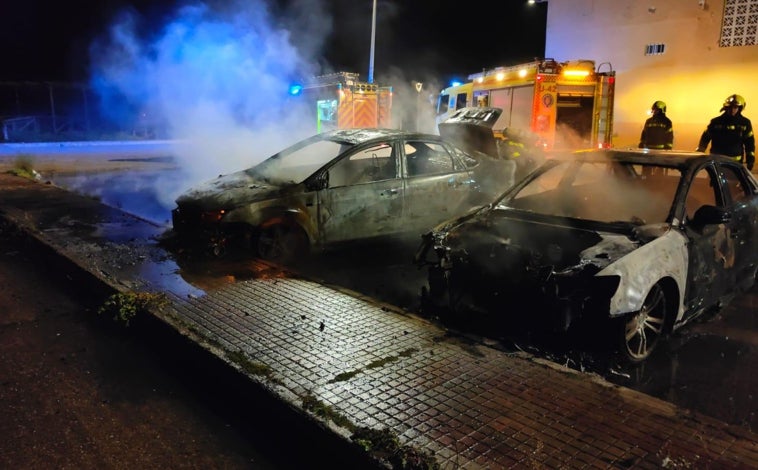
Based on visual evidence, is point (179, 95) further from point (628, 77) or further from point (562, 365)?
point (562, 365)

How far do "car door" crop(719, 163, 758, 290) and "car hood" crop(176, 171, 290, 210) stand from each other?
4282mm

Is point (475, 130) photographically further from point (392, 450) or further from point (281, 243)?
point (392, 450)

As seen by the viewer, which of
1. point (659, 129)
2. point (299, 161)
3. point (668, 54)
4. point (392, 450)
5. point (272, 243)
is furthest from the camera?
point (668, 54)

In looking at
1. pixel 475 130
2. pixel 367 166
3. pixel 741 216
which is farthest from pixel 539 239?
pixel 475 130

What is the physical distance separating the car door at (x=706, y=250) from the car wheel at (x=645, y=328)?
355mm

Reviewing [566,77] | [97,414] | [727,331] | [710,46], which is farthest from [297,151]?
[710,46]

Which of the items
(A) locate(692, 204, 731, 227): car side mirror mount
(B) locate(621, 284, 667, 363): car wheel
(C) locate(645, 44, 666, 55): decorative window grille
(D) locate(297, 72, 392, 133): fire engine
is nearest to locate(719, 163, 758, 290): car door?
(A) locate(692, 204, 731, 227): car side mirror mount

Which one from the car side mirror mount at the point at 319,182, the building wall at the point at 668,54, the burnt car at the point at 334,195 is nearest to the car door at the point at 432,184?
the burnt car at the point at 334,195

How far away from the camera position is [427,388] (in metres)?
3.55

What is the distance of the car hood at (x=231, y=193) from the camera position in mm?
6281

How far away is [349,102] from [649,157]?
44.0 feet

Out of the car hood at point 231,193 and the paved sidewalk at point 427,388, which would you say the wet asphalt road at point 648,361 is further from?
the car hood at point 231,193

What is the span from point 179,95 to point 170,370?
23.4 metres

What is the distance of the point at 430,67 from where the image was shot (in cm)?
3700
